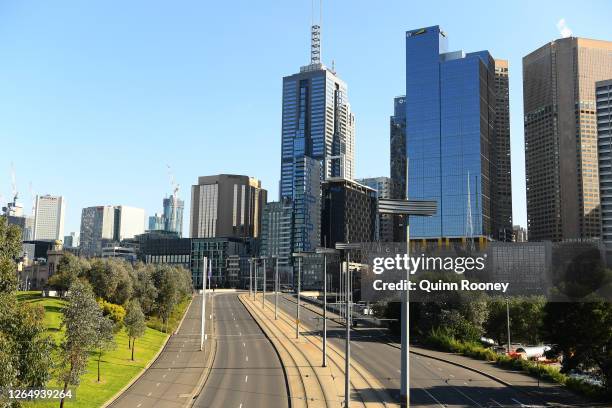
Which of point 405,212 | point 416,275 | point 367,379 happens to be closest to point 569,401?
point 367,379

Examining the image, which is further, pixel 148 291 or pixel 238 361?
pixel 148 291

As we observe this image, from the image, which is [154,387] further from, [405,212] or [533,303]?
[533,303]

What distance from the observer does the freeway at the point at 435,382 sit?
52.8m

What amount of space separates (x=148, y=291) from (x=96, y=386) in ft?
172

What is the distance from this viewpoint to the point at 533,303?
3858 inches

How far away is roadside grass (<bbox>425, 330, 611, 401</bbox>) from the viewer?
55981 mm

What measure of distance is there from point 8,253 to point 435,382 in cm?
4182

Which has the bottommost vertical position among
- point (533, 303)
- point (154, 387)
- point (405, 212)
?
point (154, 387)

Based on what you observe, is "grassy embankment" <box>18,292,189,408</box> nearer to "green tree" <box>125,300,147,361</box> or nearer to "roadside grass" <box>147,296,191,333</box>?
"roadside grass" <box>147,296,191,333</box>

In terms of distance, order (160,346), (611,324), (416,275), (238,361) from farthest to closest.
→ (416,275) < (160,346) < (238,361) < (611,324)

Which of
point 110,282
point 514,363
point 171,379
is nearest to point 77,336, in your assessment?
point 171,379

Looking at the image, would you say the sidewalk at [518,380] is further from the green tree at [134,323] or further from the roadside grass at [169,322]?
the roadside grass at [169,322]

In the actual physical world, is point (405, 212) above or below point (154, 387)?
above

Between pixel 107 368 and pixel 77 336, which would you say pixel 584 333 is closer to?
pixel 77 336
